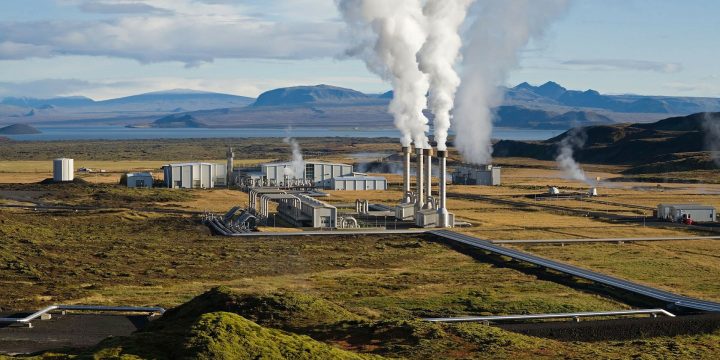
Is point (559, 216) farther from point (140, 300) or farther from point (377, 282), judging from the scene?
point (140, 300)

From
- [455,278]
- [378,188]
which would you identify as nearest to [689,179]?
[378,188]

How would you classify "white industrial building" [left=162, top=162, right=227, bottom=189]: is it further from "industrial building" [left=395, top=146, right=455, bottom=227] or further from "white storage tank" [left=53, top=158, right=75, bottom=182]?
"industrial building" [left=395, top=146, right=455, bottom=227]

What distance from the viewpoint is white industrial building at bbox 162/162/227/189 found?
129875 mm

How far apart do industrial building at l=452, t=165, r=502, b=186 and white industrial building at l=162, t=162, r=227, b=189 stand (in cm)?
4052

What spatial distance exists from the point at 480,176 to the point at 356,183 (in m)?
23.9

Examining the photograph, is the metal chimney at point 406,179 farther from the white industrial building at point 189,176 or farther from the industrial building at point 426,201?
the white industrial building at point 189,176

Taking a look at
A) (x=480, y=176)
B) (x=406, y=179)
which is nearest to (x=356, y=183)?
(x=480, y=176)

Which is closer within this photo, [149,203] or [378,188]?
[149,203]

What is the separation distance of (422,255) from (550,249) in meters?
10.0

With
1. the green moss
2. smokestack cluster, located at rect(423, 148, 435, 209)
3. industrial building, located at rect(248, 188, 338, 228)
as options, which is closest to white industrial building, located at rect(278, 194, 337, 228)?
industrial building, located at rect(248, 188, 338, 228)

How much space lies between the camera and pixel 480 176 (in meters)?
150

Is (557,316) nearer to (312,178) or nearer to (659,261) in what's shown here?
(659,261)

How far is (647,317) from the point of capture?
4584cm

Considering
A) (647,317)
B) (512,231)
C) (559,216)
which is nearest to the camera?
(647,317)
